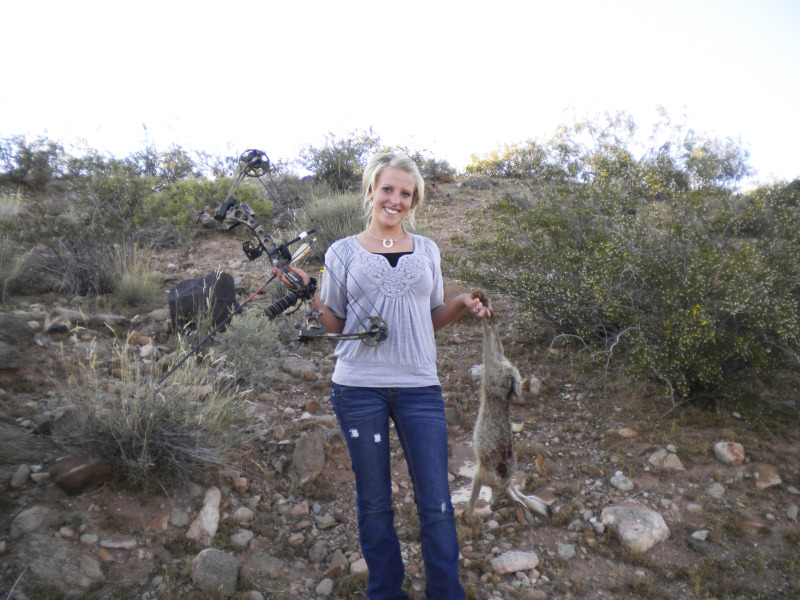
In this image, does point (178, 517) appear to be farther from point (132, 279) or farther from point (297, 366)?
point (132, 279)

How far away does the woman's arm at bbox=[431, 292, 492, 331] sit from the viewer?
2.59 metres

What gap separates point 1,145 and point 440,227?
34.2ft

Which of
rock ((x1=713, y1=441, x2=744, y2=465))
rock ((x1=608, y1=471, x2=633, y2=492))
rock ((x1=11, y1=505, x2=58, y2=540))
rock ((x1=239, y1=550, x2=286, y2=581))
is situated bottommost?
rock ((x1=239, y1=550, x2=286, y2=581))

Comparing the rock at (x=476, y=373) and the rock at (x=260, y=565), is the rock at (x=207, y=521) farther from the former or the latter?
the rock at (x=476, y=373)

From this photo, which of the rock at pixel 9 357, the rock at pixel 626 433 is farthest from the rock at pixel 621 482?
the rock at pixel 9 357

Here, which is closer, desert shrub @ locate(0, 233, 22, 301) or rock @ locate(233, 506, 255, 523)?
rock @ locate(233, 506, 255, 523)

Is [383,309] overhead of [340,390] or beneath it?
overhead

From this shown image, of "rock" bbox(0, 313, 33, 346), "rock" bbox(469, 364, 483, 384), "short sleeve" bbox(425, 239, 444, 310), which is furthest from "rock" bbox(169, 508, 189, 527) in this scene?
"rock" bbox(469, 364, 483, 384)

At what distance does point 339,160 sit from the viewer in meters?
12.6

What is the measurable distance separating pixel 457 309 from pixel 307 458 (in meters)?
1.83

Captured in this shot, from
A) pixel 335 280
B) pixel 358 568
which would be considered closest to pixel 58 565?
pixel 358 568

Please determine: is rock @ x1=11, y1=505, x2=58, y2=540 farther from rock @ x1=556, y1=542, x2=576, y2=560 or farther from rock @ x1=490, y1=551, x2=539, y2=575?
rock @ x1=556, y1=542, x2=576, y2=560

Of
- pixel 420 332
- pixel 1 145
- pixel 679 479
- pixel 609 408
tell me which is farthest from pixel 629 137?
pixel 1 145

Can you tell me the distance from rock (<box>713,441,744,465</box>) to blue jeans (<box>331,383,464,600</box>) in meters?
2.37
